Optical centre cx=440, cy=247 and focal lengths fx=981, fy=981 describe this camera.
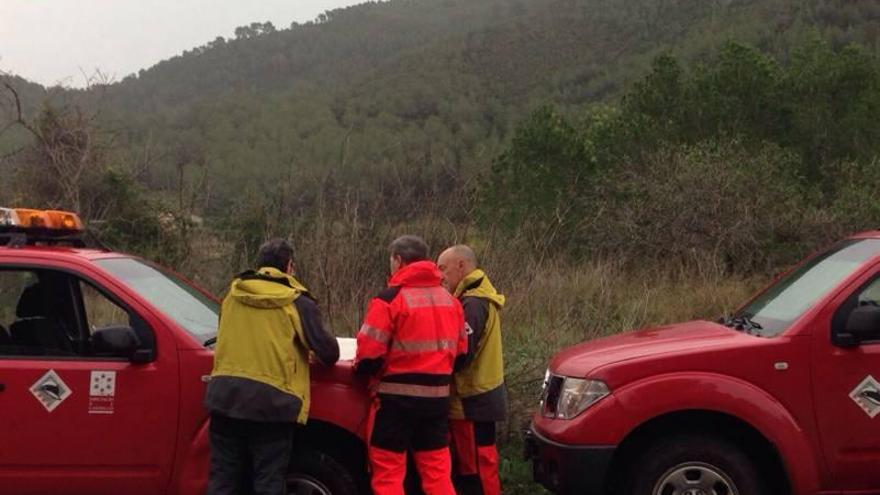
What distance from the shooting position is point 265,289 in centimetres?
488

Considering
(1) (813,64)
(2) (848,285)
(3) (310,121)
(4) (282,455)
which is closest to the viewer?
(4) (282,455)

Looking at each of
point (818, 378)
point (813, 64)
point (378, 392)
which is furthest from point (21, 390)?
point (813, 64)

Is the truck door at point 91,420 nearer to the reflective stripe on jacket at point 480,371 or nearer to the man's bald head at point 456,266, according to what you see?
the reflective stripe on jacket at point 480,371

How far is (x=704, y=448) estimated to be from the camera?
5.03 m

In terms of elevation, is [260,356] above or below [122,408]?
above

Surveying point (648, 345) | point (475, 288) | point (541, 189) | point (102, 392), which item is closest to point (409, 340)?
point (475, 288)

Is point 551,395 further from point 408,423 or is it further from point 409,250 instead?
point 409,250

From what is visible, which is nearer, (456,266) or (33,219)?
(33,219)

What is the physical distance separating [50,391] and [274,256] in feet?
4.24

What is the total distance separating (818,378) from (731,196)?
1502cm

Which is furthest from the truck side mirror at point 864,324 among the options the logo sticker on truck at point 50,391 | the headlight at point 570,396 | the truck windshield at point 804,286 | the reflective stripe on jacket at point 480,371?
the logo sticker on truck at point 50,391

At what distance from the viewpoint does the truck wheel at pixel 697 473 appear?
4.98 m

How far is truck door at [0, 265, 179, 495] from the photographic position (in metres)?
4.87

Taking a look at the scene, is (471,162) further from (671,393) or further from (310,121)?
(310,121)
